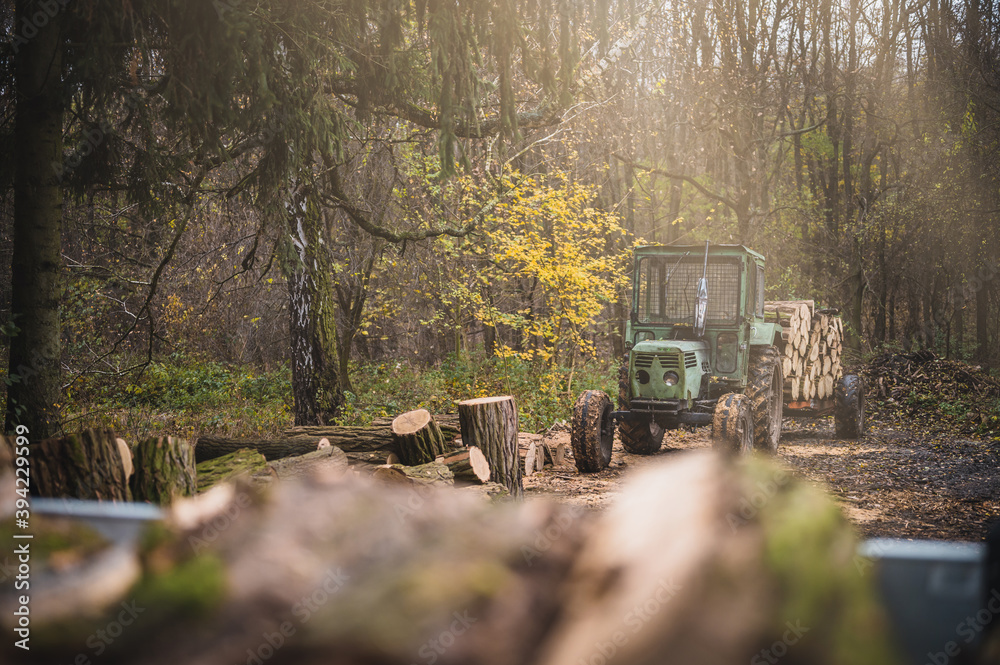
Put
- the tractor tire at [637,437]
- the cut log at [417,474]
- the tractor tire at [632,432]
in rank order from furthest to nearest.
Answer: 1. the tractor tire at [637,437]
2. the tractor tire at [632,432]
3. the cut log at [417,474]

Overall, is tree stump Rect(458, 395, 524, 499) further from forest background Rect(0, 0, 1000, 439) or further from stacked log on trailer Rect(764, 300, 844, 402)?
stacked log on trailer Rect(764, 300, 844, 402)

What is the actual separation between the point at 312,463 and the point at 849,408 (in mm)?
8880

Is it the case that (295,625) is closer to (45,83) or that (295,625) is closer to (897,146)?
(45,83)

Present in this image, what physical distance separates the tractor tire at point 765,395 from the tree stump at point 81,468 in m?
7.07

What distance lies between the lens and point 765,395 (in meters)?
9.00

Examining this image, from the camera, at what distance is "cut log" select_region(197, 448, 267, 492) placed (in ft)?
14.9

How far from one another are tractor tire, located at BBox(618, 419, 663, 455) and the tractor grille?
3.34ft

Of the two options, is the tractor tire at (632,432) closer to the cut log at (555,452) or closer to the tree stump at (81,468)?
the cut log at (555,452)

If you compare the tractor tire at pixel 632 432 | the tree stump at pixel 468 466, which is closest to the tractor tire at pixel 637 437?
the tractor tire at pixel 632 432

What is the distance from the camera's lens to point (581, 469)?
8.73 m

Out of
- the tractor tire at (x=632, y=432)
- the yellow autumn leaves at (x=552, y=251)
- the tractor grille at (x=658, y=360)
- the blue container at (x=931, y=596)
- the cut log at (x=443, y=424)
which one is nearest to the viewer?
the blue container at (x=931, y=596)

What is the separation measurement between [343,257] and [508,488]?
885 centimetres

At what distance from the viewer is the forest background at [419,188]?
227 inches

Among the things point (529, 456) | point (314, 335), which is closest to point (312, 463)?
point (529, 456)
